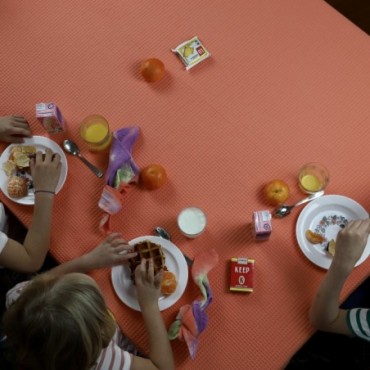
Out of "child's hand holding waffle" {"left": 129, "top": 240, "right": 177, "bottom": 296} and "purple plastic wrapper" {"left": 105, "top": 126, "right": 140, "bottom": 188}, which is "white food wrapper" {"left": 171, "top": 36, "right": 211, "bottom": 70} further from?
"child's hand holding waffle" {"left": 129, "top": 240, "right": 177, "bottom": 296}

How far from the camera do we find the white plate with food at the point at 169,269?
1051 millimetres

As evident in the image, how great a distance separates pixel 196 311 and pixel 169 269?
0.14 meters

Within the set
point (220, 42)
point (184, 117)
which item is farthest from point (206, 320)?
point (220, 42)

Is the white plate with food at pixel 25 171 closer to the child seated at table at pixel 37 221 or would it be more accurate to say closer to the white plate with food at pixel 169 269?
the child seated at table at pixel 37 221

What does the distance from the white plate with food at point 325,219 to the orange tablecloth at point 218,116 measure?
3 centimetres

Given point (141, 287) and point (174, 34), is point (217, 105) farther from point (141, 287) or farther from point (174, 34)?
point (141, 287)

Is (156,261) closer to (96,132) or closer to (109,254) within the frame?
(109,254)

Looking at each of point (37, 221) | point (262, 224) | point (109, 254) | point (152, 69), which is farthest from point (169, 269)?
point (152, 69)

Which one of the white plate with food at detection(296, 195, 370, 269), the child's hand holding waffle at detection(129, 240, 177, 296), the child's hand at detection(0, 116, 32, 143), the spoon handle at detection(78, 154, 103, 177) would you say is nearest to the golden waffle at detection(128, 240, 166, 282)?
the child's hand holding waffle at detection(129, 240, 177, 296)

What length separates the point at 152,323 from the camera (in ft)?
3.26

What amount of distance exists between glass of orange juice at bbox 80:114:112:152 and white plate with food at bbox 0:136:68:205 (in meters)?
0.09

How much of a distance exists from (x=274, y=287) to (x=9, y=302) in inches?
27.4

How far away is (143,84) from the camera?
1.25 m

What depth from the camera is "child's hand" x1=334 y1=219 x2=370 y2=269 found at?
989mm
